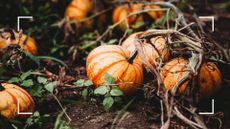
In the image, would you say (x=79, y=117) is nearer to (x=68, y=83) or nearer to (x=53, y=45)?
(x=68, y=83)

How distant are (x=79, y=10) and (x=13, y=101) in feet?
6.09

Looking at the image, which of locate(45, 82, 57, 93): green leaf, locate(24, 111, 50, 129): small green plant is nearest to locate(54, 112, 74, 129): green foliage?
locate(24, 111, 50, 129): small green plant

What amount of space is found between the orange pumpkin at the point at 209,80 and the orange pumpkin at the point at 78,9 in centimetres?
169

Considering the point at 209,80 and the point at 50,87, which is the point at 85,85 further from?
the point at 209,80

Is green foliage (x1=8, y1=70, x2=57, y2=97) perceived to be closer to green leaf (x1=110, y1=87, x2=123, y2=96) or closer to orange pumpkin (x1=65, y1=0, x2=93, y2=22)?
green leaf (x1=110, y1=87, x2=123, y2=96)

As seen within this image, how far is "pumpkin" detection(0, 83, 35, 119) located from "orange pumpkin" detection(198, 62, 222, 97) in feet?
3.99

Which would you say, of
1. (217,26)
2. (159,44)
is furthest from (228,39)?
(159,44)

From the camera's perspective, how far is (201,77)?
3.18 metres

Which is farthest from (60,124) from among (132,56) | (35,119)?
(132,56)

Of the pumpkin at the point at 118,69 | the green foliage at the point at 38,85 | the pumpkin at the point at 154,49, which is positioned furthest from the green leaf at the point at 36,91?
the pumpkin at the point at 154,49

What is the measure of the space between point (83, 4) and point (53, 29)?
0.40 m

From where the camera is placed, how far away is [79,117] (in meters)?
3.10

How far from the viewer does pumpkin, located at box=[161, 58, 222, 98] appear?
3148 mm

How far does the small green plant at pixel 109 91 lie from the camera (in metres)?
3.04
